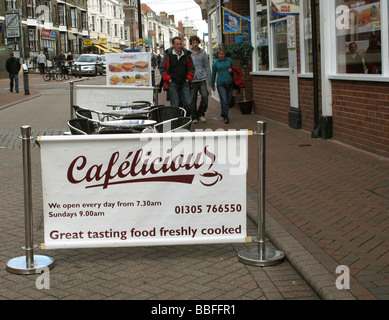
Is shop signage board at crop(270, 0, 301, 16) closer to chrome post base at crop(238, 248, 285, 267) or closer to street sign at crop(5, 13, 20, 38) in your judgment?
chrome post base at crop(238, 248, 285, 267)

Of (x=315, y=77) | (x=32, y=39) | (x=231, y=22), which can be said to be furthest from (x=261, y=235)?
(x=32, y=39)

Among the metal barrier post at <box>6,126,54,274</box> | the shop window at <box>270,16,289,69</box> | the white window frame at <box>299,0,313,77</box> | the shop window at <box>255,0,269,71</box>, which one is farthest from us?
the shop window at <box>255,0,269,71</box>

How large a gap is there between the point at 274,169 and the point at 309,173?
1.87 ft

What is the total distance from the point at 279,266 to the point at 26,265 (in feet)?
6.58

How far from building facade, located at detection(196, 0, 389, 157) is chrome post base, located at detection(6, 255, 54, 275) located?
17.9 ft

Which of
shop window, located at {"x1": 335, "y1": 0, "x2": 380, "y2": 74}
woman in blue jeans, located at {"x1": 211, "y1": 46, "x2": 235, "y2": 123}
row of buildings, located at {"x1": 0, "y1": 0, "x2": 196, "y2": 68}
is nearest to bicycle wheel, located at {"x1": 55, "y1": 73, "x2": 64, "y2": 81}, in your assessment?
row of buildings, located at {"x1": 0, "y1": 0, "x2": 196, "y2": 68}

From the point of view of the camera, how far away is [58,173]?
4676 mm

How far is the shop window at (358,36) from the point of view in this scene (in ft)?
29.2

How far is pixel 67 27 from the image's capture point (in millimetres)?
65375

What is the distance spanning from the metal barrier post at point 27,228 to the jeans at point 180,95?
7.74 meters

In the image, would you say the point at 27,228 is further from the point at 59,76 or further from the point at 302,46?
the point at 59,76

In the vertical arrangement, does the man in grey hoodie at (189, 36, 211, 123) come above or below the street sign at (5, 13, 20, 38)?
below

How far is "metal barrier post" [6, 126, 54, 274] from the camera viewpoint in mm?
4625

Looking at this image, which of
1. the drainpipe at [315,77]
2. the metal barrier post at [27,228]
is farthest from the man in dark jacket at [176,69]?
the metal barrier post at [27,228]
